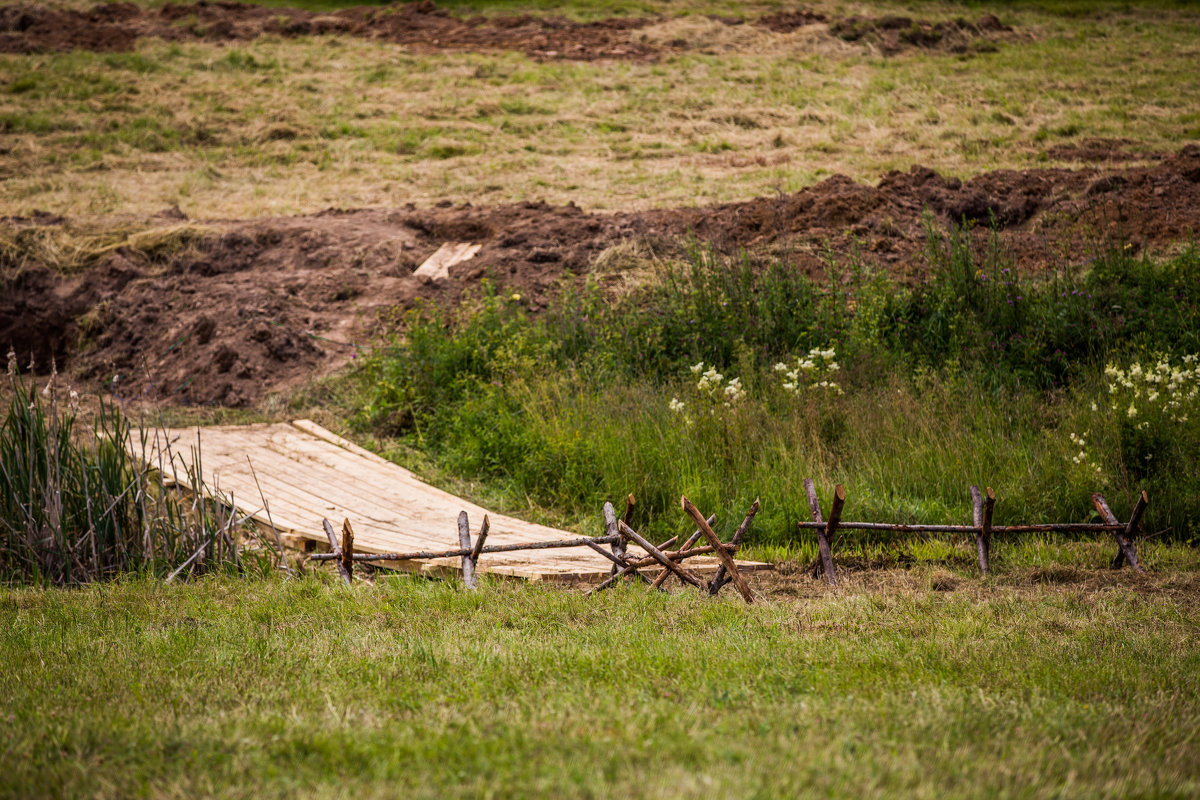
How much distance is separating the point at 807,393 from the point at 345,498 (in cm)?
389

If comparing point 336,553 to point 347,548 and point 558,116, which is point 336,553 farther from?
point 558,116

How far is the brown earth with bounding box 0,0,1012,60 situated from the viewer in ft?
83.8

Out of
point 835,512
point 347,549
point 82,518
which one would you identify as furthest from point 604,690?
point 82,518

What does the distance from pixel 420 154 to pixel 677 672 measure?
16152mm

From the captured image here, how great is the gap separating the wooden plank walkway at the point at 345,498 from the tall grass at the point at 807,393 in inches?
27.0

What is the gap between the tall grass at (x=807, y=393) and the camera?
683 centimetres

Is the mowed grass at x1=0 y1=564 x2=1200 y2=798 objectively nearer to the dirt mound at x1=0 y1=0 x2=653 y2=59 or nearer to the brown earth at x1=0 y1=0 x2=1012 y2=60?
the brown earth at x1=0 y1=0 x2=1012 y2=60

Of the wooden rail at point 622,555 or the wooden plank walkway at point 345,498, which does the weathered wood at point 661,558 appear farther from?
the wooden plank walkway at point 345,498

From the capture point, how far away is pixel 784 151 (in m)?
17.0

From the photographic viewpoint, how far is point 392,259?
42.3ft

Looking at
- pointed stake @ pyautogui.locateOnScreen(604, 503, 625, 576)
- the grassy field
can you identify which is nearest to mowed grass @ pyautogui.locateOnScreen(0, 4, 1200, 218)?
the grassy field

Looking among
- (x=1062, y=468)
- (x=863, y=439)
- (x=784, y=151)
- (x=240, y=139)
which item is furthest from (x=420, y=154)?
(x=1062, y=468)

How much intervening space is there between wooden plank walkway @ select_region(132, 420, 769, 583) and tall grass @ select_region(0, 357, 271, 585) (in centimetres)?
27

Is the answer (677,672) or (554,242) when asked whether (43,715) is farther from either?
(554,242)
